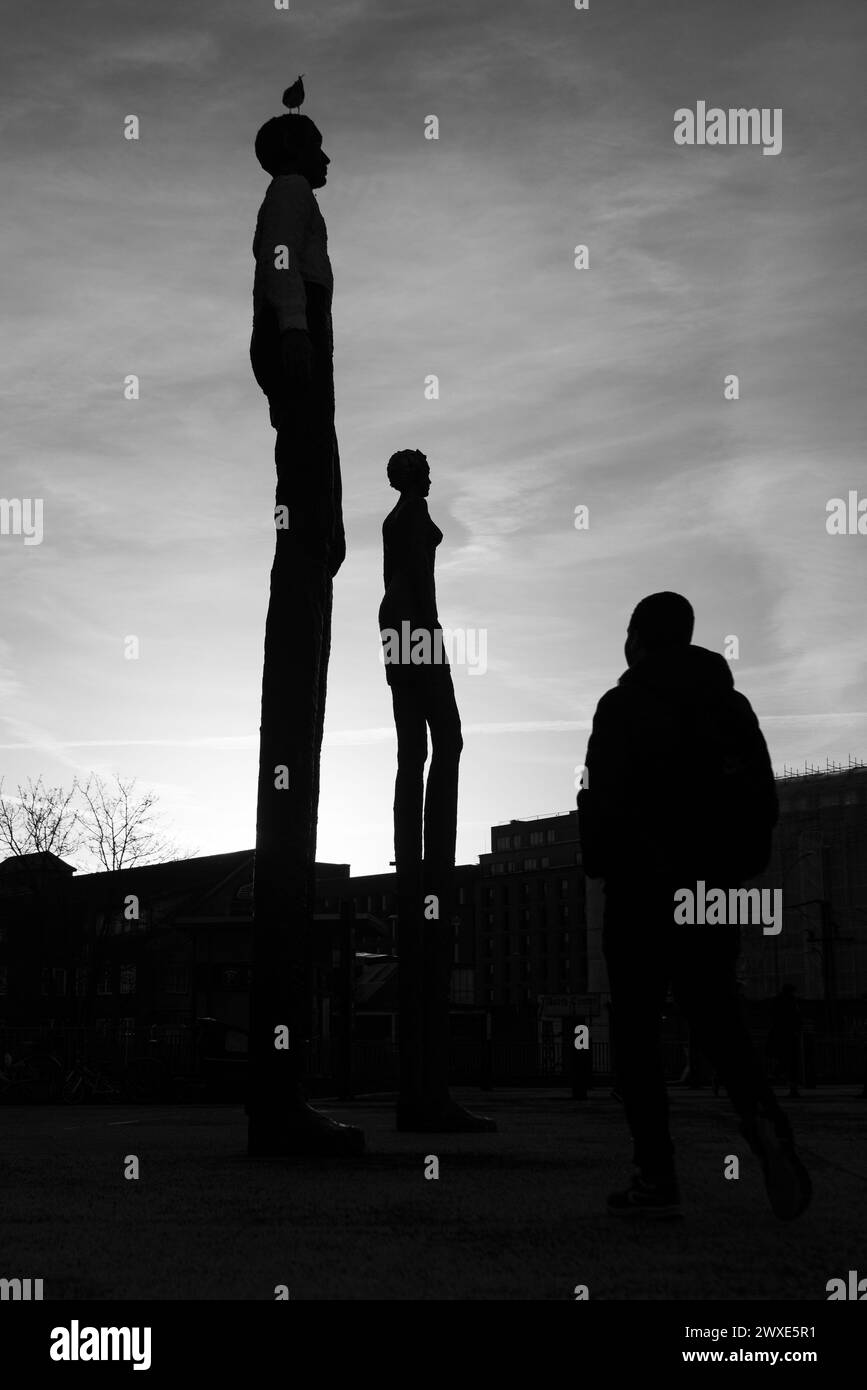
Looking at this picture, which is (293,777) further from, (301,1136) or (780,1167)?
(780,1167)

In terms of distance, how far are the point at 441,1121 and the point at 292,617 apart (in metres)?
3.69

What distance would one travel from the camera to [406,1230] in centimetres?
367

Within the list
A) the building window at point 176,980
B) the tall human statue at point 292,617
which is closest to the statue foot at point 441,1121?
the tall human statue at point 292,617

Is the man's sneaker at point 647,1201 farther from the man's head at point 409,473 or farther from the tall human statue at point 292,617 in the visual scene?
the man's head at point 409,473

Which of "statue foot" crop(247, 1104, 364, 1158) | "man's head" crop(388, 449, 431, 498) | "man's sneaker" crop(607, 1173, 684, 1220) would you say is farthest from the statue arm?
"man's sneaker" crop(607, 1173, 684, 1220)

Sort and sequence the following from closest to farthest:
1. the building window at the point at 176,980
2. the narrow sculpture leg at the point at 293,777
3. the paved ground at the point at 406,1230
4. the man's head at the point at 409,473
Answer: the paved ground at the point at 406,1230, the narrow sculpture leg at the point at 293,777, the man's head at the point at 409,473, the building window at the point at 176,980

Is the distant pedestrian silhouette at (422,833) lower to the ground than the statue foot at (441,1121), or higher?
higher

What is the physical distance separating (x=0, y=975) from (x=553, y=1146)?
88344 mm

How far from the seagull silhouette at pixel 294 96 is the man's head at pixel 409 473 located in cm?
263

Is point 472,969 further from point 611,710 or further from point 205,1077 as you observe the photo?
point 611,710

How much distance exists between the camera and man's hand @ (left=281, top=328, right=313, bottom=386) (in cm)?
662

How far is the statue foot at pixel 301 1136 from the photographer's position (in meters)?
6.03

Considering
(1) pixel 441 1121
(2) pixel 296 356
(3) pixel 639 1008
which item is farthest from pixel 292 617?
(1) pixel 441 1121

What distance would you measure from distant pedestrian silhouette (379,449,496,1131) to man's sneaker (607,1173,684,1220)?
4.91 m
